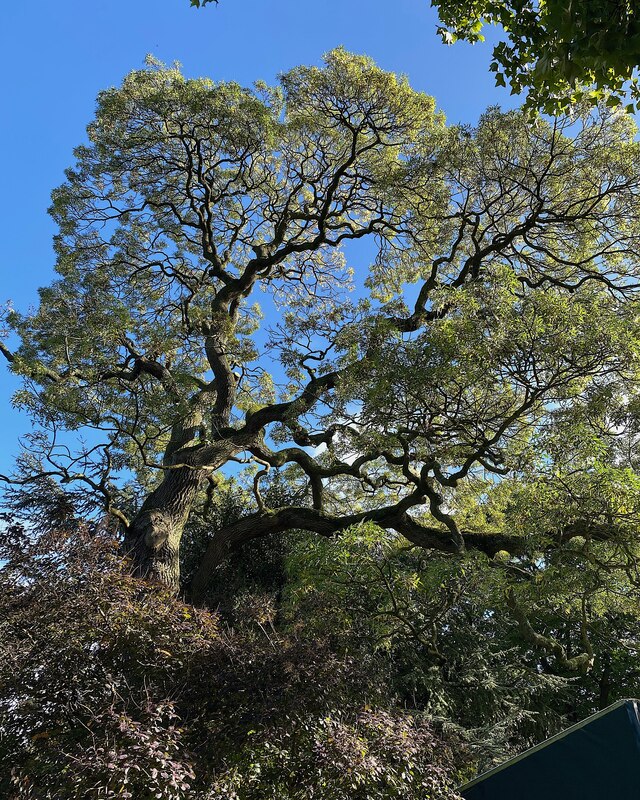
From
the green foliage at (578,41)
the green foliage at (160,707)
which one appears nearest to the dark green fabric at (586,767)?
the green foliage at (160,707)

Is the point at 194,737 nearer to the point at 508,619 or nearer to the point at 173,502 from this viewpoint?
the point at 173,502

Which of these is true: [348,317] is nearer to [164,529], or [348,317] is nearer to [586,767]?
[164,529]

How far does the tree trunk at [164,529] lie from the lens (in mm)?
6270

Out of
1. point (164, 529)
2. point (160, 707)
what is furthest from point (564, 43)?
point (164, 529)

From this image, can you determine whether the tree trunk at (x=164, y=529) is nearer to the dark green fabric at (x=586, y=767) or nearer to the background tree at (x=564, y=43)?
the dark green fabric at (x=586, y=767)

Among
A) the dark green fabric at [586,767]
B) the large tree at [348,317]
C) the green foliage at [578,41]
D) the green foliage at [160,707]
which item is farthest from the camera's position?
the large tree at [348,317]

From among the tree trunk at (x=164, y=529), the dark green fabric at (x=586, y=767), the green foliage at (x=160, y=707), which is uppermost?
the tree trunk at (x=164, y=529)

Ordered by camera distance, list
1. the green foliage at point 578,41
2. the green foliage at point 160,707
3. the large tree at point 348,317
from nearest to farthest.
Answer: the green foliage at point 578,41 < the green foliage at point 160,707 < the large tree at point 348,317

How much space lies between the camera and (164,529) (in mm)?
6590

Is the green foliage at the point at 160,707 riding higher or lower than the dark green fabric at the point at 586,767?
higher

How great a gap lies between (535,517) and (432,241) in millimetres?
5370

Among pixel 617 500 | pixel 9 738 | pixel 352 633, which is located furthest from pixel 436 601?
pixel 9 738

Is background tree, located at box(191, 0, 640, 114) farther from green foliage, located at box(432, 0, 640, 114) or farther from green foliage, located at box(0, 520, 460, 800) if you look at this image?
green foliage, located at box(0, 520, 460, 800)

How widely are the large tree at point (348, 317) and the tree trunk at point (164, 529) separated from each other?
3 centimetres
